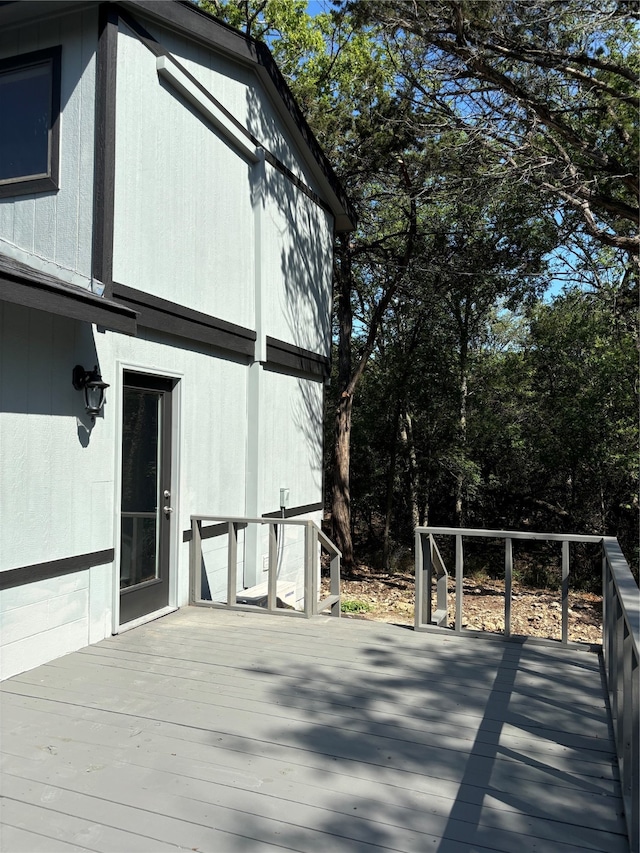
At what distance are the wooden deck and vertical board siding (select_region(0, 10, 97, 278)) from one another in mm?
2695

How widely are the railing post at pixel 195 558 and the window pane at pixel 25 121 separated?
2886mm

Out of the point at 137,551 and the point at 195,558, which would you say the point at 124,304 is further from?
the point at 195,558

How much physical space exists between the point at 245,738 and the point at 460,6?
769cm

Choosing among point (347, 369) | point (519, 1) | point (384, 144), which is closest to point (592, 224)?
point (519, 1)

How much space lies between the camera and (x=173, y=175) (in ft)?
16.9

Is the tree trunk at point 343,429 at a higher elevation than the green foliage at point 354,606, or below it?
higher

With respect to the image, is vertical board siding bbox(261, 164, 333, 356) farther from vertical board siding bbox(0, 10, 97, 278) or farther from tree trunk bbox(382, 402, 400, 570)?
tree trunk bbox(382, 402, 400, 570)

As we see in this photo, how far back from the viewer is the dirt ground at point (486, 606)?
841 cm

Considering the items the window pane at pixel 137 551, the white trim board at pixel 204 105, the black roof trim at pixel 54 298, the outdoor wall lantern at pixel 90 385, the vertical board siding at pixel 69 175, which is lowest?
the window pane at pixel 137 551

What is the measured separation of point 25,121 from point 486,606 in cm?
842

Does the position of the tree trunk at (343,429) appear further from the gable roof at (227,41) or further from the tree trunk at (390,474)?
the gable roof at (227,41)

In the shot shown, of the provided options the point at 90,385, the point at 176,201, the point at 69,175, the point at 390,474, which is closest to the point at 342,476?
Answer: the point at 390,474

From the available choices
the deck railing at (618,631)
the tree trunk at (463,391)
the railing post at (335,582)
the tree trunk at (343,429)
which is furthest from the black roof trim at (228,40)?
the tree trunk at (463,391)

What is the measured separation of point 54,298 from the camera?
3.47m
